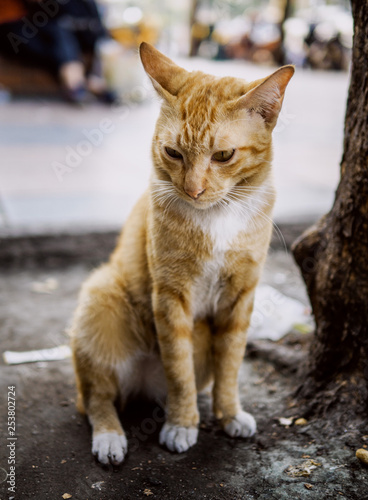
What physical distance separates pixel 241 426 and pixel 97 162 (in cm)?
460

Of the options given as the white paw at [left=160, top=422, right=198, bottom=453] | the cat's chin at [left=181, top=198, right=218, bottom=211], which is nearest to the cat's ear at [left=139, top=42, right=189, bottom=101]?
the cat's chin at [left=181, top=198, right=218, bottom=211]

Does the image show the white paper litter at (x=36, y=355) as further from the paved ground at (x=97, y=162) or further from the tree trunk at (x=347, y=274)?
the paved ground at (x=97, y=162)

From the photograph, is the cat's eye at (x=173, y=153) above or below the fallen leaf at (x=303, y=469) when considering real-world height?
above

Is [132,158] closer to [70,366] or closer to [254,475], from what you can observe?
[70,366]

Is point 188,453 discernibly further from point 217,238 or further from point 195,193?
point 195,193

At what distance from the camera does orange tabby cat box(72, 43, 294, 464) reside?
1.71 m

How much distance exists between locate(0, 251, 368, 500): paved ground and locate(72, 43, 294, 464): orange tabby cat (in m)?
0.08

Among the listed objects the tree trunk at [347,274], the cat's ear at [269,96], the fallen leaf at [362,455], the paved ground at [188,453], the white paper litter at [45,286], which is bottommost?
the white paper litter at [45,286]

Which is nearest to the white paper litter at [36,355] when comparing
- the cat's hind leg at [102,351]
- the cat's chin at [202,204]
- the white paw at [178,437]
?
the cat's hind leg at [102,351]

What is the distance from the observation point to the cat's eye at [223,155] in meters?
1.70

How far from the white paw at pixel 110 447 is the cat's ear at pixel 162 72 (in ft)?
4.14

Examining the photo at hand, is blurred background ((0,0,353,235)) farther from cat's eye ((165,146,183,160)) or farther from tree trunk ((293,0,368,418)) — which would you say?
tree trunk ((293,0,368,418))

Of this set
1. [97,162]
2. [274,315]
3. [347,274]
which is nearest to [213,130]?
[347,274]

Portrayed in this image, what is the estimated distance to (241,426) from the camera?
79.4 inches
